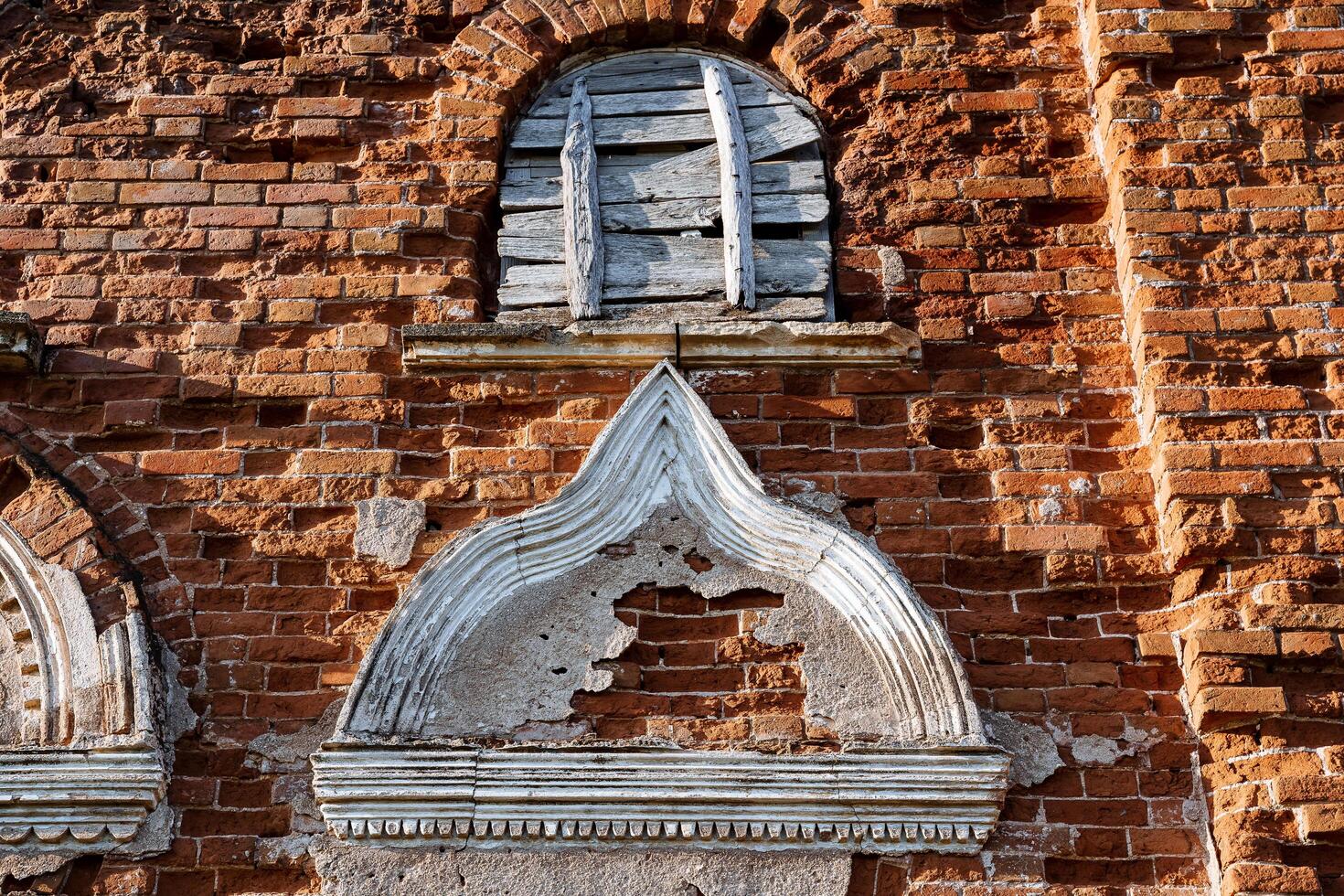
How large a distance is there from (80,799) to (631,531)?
5.27 feet

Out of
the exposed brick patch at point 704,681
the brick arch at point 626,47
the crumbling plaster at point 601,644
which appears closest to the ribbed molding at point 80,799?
the crumbling plaster at point 601,644

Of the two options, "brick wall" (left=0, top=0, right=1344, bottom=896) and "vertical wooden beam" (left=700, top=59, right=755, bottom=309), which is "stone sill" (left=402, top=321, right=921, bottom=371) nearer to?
"brick wall" (left=0, top=0, right=1344, bottom=896)

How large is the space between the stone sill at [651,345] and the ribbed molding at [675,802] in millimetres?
1231

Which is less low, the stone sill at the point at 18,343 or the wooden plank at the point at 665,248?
the wooden plank at the point at 665,248

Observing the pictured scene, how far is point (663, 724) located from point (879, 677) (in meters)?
0.59

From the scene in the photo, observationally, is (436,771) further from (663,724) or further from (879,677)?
(879,677)

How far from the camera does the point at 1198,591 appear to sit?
4.07 metres

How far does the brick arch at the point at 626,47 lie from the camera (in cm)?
499

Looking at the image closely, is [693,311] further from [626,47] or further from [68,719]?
[68,719]

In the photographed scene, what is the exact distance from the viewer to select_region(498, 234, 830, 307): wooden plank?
4.75 m

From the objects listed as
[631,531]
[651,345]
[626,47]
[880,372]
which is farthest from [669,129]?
[631,531]

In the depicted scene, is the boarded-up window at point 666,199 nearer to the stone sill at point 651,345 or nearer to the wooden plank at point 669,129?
the wooden plank at point 669,129

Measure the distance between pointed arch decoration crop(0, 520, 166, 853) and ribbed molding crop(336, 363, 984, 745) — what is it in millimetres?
558

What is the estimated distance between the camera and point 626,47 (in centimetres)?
524
